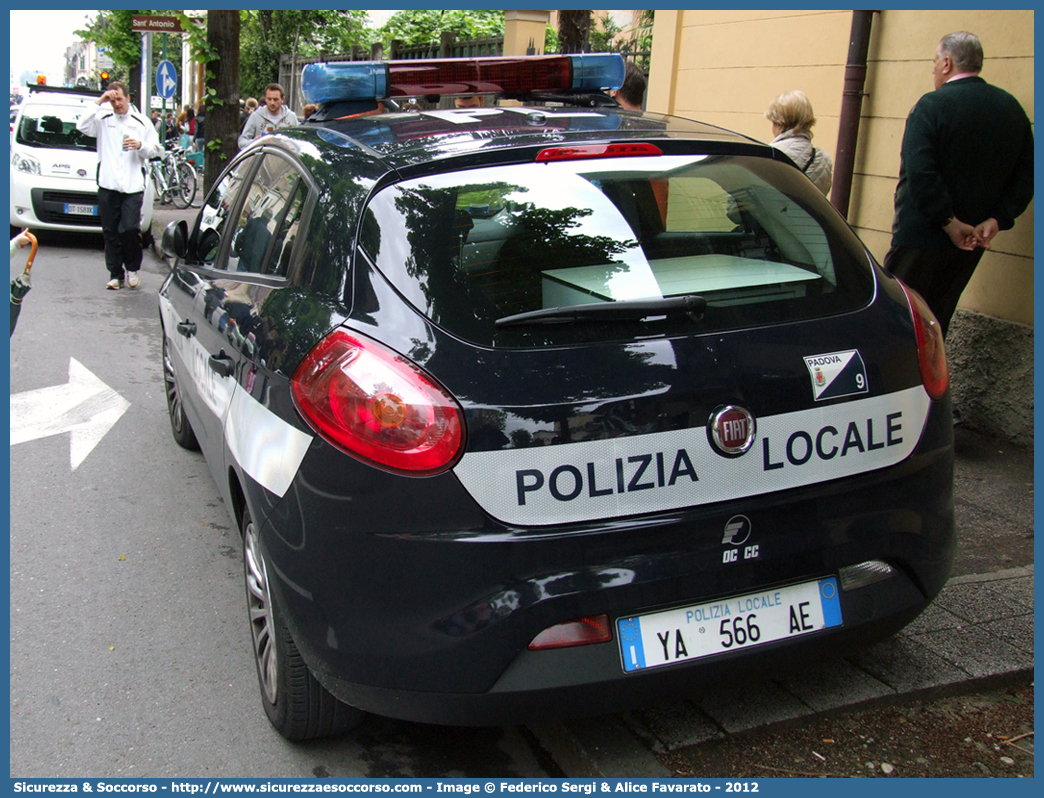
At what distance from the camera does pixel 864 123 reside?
6.45m

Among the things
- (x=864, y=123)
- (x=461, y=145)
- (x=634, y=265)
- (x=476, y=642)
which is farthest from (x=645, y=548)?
(x=864, y=123)

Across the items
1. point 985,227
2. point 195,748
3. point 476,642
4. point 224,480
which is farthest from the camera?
point 985,227

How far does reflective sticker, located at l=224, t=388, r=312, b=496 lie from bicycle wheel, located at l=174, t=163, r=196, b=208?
15.7 metres

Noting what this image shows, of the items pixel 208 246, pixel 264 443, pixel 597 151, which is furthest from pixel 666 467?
pixel 208 246

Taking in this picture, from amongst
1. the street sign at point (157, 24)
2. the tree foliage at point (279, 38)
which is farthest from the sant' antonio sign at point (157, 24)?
the tree foliage at point (279, 38)

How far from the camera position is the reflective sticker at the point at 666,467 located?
2.23 metres

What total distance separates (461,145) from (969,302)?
3953 mm

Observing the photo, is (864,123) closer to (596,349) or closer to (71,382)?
(596,349)

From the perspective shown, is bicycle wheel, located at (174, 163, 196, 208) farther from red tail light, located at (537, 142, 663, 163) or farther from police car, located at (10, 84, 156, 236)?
red tail light, located at (537, 142, 663, 163)

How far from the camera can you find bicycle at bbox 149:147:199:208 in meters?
17.6

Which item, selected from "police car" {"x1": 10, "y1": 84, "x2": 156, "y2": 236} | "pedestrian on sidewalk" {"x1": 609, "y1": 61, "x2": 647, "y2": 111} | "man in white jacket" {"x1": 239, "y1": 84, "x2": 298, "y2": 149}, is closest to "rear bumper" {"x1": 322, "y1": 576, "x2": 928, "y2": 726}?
"pedestrian on sidewalk" {"x1": 609, "y1": 61, "x2": 647, "y2": 111}

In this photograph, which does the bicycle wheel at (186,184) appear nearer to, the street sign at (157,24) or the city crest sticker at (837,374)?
the street sign at (157,24)

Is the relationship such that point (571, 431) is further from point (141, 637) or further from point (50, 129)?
point (50, 129)

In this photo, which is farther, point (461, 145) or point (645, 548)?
point (461, 145)
